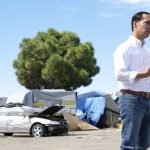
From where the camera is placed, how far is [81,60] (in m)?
50.5

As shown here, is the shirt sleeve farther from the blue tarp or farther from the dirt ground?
the blue tarp

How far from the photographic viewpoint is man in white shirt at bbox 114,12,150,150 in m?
4.81

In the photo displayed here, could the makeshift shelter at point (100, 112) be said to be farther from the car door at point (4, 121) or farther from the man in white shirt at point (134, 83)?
the man in white shirt at point (134, 83)

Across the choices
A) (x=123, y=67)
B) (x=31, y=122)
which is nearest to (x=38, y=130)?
(x=31, y=122)

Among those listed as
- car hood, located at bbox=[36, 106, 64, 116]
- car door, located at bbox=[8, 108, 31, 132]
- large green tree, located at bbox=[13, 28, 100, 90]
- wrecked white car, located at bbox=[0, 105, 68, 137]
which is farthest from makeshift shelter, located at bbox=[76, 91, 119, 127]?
large green tree, located at bbox=[13, 28, 100, 90]

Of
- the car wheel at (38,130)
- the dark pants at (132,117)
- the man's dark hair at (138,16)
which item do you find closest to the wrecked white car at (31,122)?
the car wheel at (38,130)

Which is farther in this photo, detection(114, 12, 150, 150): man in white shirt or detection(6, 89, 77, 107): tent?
detection(6, 89, 77, 107): tent

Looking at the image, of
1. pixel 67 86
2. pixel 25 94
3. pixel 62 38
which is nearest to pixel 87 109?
pixel 25 94

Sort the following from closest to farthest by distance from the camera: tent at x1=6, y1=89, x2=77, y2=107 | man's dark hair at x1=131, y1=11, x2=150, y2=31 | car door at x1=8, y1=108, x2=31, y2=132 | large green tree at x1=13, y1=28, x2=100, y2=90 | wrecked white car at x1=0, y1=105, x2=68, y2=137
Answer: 1. man's dark hair at x1=131, y1=11, x2=150, y2=31
2. wrecked white car at x1=0, y1=105, x2=68, y2=137
3. car door at x1=8, y1=108, x2=31, y2=132
4. tent at x1=6, y1=89, x2=77, y2=107
5. large green tree at x1=13, y1=28, x2=100, y2=90

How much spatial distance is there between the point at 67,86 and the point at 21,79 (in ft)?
15.8

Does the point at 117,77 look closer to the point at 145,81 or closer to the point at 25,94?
the point at 145,81

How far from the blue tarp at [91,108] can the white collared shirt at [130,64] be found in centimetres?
2851

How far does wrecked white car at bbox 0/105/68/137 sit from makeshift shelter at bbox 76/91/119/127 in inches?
397

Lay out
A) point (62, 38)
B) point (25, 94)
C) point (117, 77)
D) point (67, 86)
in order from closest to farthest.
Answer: point (117, 77) → point (25, 94) → point (67, 86) → point (62, 38)
